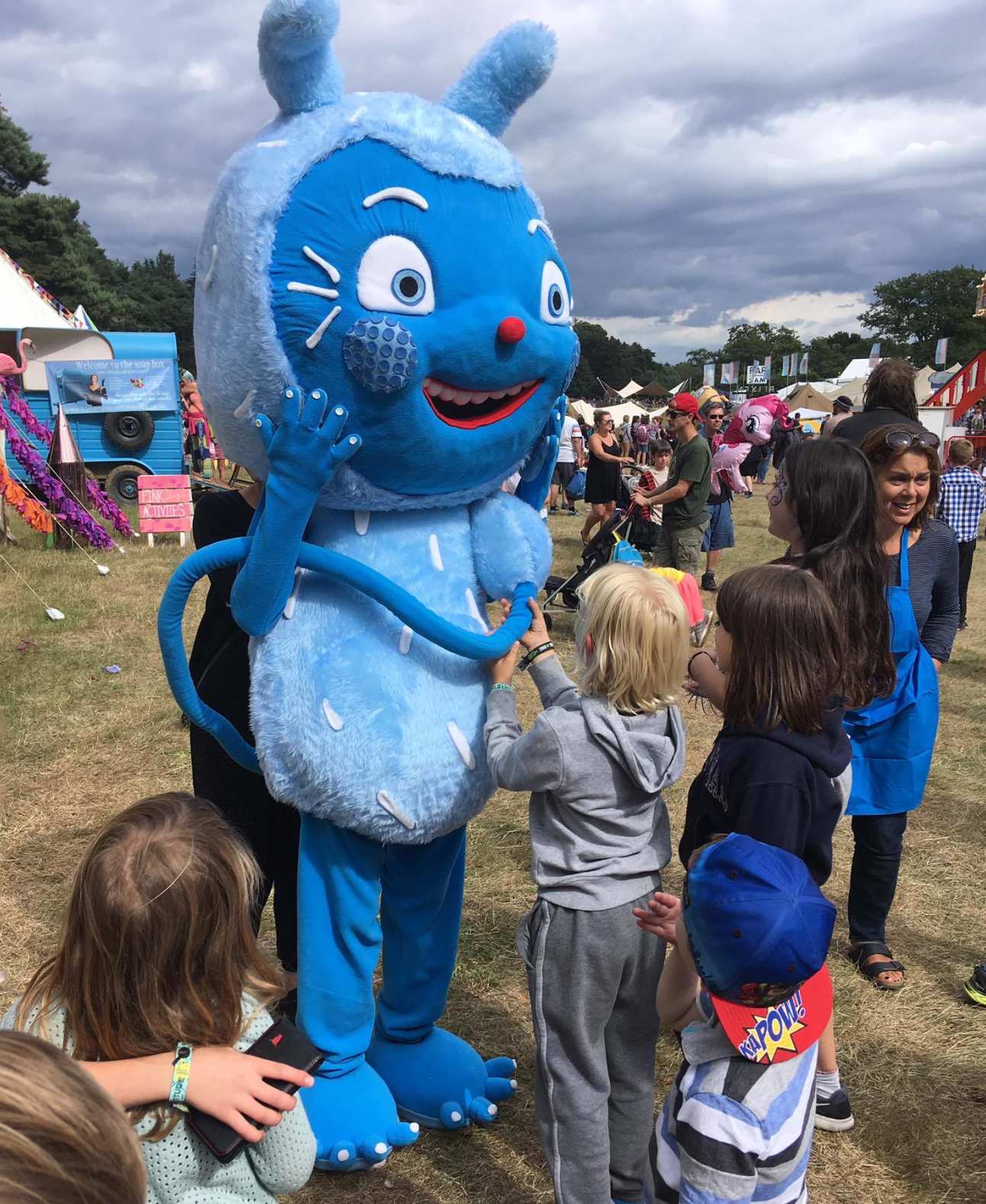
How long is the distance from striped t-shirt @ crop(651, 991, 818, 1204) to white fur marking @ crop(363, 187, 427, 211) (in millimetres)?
1456

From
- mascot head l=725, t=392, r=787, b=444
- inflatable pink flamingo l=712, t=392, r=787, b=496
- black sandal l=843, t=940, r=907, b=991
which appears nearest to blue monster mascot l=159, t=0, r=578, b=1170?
black sandal l=843, t=940, r=907, b=991

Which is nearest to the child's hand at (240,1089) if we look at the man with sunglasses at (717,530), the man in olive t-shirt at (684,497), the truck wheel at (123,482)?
the man in olive t-shirt at (684,497)

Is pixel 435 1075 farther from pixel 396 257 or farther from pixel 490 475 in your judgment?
pixel 396 257

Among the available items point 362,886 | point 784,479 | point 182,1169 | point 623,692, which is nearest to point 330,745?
point 362,886

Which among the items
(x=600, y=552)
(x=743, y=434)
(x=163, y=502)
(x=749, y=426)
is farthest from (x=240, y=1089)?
(x=749, y=426)

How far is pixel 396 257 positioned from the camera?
178cm

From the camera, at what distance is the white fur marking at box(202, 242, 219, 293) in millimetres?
1847

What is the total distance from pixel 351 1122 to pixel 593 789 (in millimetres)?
961

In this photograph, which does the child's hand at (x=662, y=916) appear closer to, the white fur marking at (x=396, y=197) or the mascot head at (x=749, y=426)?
the white fur marking at (x=396, y=197)

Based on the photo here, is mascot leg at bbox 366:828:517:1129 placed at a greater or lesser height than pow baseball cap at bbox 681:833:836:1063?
lesser

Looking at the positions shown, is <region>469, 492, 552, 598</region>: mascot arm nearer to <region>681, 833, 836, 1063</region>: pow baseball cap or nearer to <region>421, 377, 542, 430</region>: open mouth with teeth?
<region>421, 377, 542, 430</region>: open mouth with teeth

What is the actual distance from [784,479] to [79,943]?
1861 millimetres

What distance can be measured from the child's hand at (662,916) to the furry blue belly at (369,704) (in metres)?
0.47

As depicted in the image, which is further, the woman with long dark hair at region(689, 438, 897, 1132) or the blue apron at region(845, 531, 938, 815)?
the blue apron at region(845, 531, 938, 815)
